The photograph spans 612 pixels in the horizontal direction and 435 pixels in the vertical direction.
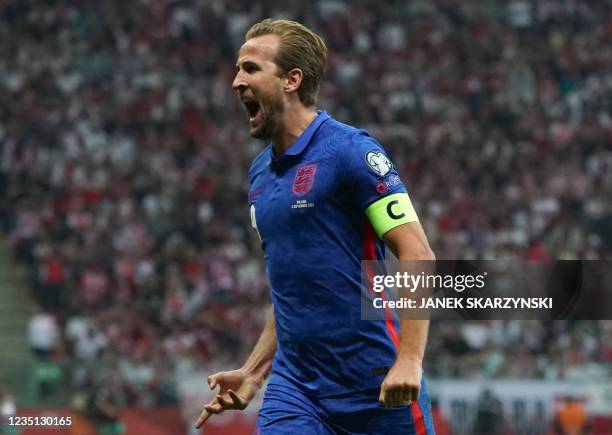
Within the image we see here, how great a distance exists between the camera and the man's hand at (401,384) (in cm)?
407

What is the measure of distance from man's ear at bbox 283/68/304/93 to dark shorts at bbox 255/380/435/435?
1106 millimetres

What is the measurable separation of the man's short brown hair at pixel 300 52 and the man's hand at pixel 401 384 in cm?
117

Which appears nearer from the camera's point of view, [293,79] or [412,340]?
[412,340]

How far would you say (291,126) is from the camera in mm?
4762

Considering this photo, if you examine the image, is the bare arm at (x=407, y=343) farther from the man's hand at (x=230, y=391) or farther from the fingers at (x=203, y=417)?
the fingers at (x=203, y=417)

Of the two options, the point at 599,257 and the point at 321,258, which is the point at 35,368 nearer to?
the point at 599,257

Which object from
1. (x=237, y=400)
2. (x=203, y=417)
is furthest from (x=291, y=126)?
(x=203, y=417)

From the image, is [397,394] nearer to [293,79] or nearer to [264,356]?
[264,356]

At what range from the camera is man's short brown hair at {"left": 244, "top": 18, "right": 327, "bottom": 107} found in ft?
15.5

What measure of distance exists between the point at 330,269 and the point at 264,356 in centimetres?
62

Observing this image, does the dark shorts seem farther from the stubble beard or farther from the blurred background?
the blurred background

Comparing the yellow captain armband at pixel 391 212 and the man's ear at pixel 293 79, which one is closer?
the yellow captain armband at pixel 391 212

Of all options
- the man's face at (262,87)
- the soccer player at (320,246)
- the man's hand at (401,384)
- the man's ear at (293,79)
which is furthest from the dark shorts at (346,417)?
the man's ear at (293,79)

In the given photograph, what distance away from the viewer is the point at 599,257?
704 inches
